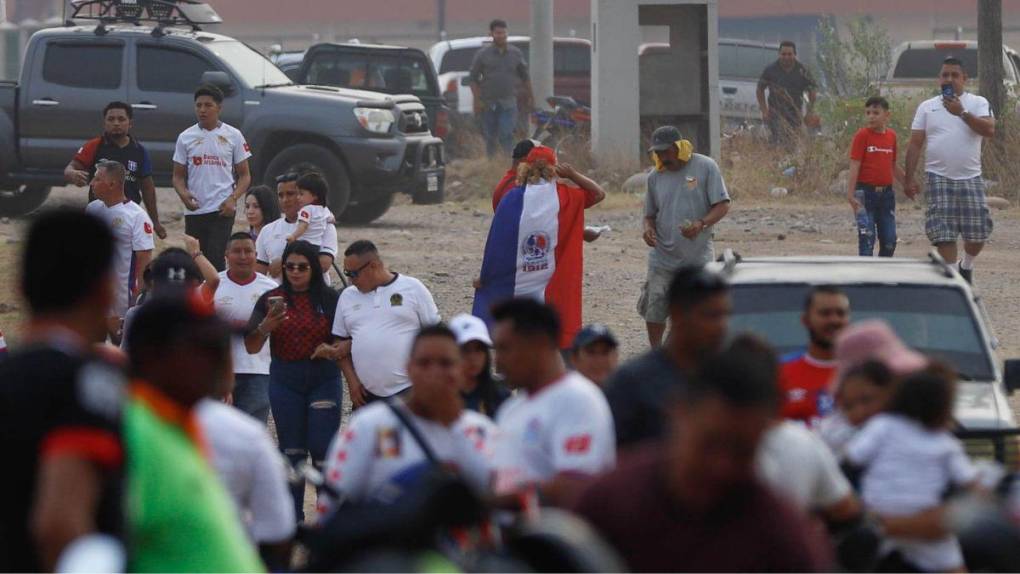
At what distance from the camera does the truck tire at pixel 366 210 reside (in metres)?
20.9

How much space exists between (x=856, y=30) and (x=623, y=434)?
2121cm

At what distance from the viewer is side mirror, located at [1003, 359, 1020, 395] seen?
24.7 feet

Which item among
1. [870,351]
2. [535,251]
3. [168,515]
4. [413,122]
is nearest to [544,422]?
[870,351]

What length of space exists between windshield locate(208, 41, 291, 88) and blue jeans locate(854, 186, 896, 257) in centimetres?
717

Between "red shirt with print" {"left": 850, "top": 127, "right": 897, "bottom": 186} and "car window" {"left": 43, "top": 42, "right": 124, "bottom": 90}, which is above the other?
"car window" {"left": 43, "top": 42, "right": 124, "bottom": 90}

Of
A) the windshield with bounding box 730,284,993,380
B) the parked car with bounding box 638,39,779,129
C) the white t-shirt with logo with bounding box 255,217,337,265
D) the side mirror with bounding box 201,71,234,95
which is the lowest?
the windshield with bounding box 730,284,993,380

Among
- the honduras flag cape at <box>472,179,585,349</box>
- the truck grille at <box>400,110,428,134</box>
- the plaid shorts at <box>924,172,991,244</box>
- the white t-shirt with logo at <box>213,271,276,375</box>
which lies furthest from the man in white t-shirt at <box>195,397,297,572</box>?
the truck grille at <box>400,110,428,134</box>

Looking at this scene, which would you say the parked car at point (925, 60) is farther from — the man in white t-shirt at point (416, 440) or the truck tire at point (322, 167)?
the man in white t-shirt at point (416, 440)

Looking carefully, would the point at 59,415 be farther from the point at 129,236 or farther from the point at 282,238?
the point at 129,236

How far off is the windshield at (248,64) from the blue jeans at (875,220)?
23.5 feet

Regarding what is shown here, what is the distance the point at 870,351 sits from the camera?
19.5ft

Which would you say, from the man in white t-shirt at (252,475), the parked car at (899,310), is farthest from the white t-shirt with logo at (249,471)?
the parked car at (899,310)

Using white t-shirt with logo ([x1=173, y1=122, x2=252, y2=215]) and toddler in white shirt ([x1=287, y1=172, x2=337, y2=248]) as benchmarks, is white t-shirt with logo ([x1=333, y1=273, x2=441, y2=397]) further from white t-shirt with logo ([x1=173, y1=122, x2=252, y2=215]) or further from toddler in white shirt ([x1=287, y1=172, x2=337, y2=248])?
white t-shirt with logo ([x1=173, y1=122, x2=252, y2=215])

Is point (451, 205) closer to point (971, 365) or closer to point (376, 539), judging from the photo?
point (971, 365)
